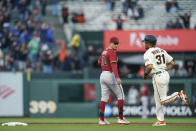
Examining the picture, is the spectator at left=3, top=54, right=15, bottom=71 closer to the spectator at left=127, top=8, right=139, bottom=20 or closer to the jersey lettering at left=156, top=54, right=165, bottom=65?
the spectator at left=127, top=8, right=139, bottom=20

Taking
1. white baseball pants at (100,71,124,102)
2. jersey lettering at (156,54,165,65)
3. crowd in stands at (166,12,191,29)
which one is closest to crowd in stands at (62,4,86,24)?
crowd in stands at (166,12,191,29)

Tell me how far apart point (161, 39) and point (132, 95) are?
3584mm

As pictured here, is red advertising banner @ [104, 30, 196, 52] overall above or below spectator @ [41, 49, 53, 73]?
above

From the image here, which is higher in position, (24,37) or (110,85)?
(24,37)

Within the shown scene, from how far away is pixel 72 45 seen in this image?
26891 millimetres

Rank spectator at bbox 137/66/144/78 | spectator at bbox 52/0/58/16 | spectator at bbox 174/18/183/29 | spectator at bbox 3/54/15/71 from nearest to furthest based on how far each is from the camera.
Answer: spectator at bbox 137/66/144/78 → spectator at bbox 3/54/15/71 → spectator at bbox 174/18/183/29 → spectator at bbox 52/0/58/16

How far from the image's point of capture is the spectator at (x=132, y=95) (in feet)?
79.3

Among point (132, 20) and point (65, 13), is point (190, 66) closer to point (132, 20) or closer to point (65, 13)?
point (132, 20)

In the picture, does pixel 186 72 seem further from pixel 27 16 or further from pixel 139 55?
pixel 27 16

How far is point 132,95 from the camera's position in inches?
958

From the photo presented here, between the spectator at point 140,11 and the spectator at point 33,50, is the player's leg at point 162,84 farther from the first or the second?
the spectator at point 140,11

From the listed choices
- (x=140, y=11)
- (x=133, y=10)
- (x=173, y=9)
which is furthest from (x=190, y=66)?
(x=133, y=10)

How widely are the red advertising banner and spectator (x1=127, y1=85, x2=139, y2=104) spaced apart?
266 cm

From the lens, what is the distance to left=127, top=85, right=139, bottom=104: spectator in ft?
79.3
